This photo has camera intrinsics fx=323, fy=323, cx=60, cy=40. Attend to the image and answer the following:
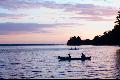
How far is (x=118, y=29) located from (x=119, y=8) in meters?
11.9

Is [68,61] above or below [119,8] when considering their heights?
below

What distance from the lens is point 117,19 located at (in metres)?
155

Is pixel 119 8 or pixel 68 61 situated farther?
pixel 119 8

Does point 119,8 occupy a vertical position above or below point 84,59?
above

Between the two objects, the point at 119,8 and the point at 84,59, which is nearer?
the point at 84,59

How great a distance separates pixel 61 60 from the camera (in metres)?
100

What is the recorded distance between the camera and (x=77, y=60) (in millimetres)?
101000

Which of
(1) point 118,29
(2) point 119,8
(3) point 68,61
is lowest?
(3) point 68,61

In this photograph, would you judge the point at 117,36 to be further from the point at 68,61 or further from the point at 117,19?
the point at 68,61

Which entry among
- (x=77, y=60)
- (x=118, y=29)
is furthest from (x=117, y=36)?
(x=77, y=60)

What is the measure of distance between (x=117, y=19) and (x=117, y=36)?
9.62 metres

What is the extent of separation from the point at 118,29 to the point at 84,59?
196 feet

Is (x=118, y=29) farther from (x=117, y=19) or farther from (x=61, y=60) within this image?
(x=61, y=60)

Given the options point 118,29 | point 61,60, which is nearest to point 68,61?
point 61,60
